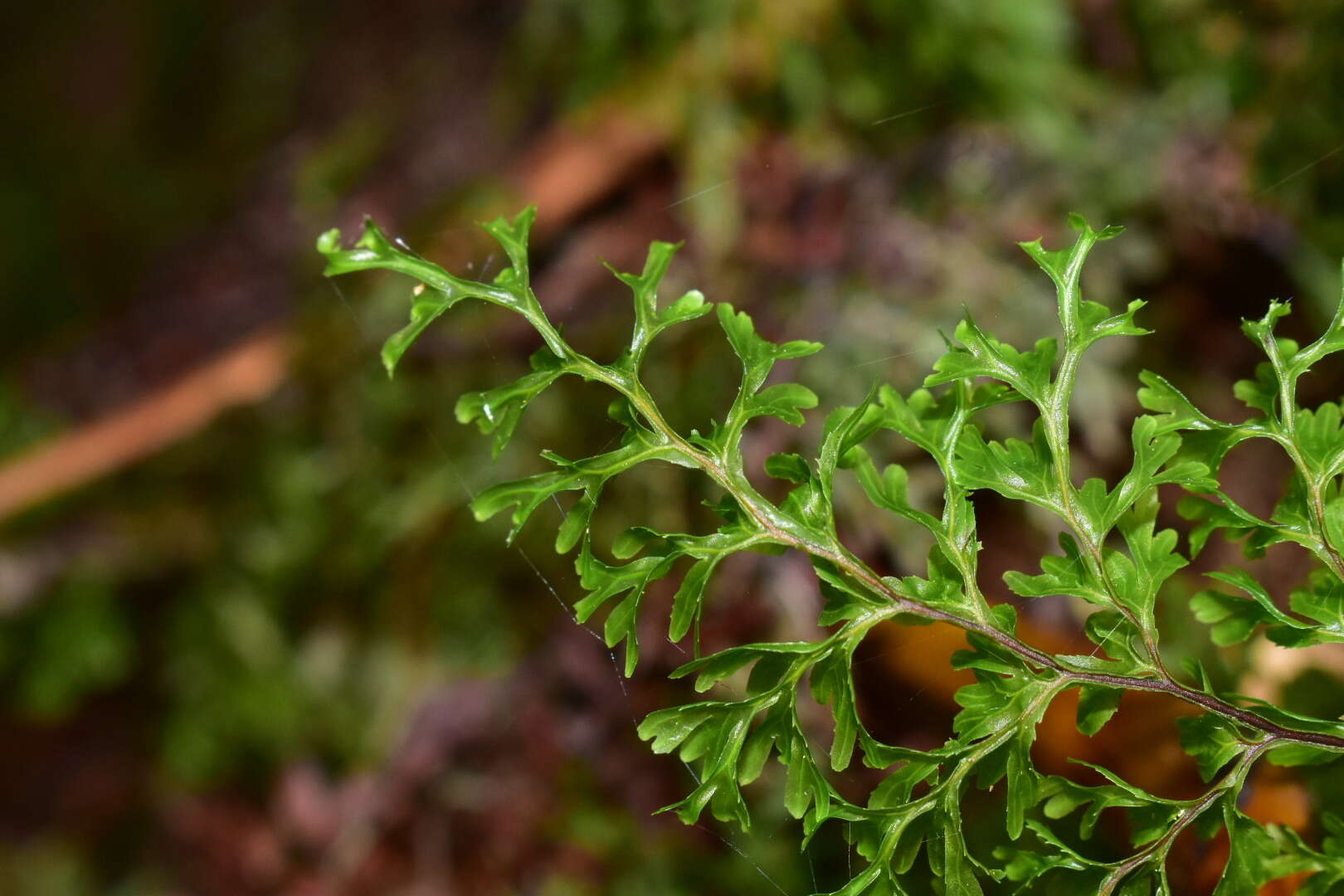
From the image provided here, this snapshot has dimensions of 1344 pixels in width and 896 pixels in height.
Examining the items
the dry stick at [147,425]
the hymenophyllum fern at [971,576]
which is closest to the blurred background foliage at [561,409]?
the dry stick at [147,425]

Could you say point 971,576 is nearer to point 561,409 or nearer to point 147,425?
point 561,409

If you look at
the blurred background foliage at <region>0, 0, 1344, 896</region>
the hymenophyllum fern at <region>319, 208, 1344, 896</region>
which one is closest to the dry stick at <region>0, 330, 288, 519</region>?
the blurred background foliage at <region>0, 0, 1344, 896</region>

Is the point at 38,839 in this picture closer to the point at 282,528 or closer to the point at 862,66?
the point at 282,528

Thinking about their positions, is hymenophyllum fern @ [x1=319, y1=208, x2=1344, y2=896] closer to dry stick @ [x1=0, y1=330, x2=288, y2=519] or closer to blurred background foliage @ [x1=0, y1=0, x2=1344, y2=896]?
blurred background foliage @ [x1=0, y1=0, x2=1344, y2=896]

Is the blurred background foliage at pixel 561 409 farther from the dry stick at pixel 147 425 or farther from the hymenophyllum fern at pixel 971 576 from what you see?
the hymenophyllum fern at pixel 971 576

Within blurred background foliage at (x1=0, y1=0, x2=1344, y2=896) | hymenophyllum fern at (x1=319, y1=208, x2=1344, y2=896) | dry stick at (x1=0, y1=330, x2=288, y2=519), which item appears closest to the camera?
hymenophyllum fern at (x1=319, y1=208, x2=1344, y2=896)

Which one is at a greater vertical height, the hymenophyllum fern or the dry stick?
the hymenophyllum fern

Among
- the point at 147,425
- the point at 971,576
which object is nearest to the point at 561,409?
the point at 971,576

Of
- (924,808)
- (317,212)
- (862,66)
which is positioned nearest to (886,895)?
(924,808)
